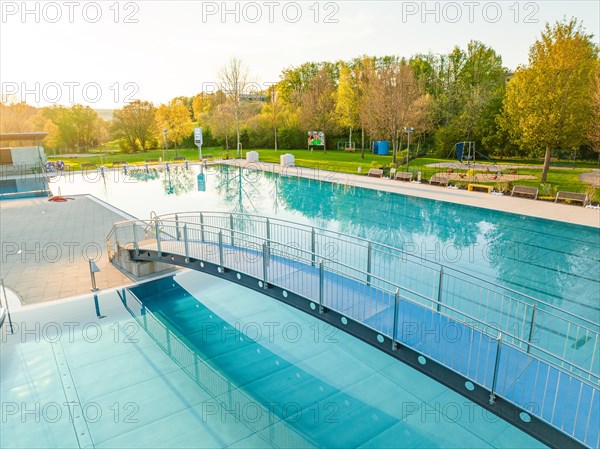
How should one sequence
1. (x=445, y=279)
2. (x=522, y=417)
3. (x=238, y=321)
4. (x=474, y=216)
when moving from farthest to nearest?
(x=474, y=216)
(x=445, y=279)
(x=238, y=321)
(x=522, y=417)

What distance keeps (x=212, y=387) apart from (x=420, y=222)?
39.3 feet

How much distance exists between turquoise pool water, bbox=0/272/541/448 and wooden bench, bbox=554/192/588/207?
15279 millimetres

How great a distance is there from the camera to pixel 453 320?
6062mm

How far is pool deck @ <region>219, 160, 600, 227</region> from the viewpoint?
16750mm

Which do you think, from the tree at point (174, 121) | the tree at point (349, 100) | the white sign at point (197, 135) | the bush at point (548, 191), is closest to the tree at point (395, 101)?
the tree at point (349, 100)

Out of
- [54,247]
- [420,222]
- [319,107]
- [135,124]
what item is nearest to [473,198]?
[420,222]

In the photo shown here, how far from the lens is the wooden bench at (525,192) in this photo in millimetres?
19888

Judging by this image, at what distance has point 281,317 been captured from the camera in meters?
9.57

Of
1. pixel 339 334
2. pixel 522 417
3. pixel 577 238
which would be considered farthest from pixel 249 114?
pixel 522 417

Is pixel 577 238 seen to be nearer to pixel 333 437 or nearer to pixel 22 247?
pixel 333 437

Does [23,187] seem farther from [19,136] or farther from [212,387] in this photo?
[212,387]

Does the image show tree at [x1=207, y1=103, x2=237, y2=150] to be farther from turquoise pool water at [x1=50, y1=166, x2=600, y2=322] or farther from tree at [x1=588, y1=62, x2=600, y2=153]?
tree at [x1=588, y1=62, x2=600, y2=153]

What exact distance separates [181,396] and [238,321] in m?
2.58

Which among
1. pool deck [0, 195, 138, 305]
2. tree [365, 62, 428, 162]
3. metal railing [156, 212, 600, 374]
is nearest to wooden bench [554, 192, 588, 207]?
metal railing [156, 212, 600, 374]
